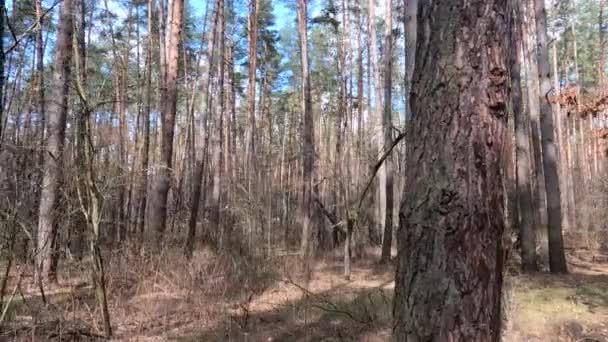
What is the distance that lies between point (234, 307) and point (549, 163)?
7.11 m

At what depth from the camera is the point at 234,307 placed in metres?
5.90

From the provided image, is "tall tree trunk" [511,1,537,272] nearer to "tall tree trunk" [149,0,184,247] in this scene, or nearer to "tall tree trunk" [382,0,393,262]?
"tall tree trunk" [382,0,393,262]

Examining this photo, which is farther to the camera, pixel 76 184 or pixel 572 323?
pixel 572 323

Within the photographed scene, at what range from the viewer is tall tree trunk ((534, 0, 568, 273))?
880cm

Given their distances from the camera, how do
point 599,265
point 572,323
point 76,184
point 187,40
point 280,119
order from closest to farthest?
point 76,184
point 572,323
point 599,265
point 187,40
point 280,119

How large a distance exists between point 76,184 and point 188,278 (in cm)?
288

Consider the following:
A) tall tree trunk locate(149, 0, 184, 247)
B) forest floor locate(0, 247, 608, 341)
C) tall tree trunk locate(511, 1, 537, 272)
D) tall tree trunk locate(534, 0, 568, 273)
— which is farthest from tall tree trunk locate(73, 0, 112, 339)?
tall tree trunk locate(534, 0, 568, 273)

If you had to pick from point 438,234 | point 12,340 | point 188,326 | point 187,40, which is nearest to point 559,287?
point 188,326

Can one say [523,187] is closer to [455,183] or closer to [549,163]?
[549,163]

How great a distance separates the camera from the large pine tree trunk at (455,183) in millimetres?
1397

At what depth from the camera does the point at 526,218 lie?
9070mm

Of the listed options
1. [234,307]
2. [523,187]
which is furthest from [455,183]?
[523,187]

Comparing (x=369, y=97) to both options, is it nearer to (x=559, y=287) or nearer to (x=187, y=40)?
(x=187, y=40)

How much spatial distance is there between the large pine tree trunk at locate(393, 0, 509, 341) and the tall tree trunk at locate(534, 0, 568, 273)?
27.7 ft
